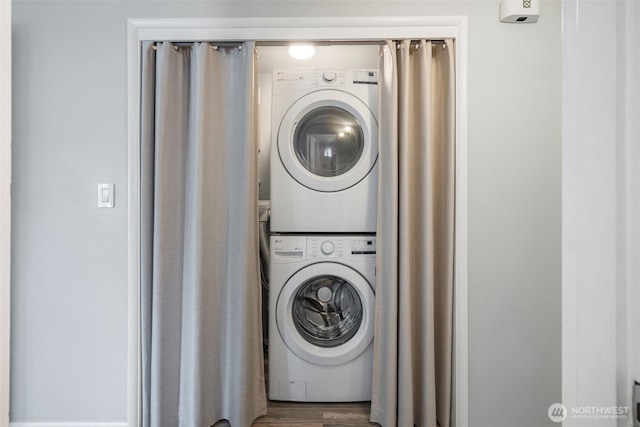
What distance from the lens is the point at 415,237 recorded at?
1.62 m

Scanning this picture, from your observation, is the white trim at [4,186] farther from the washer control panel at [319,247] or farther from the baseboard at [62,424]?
the baseboard at [62,424]

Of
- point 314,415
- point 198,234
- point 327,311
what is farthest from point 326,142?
point 314,415

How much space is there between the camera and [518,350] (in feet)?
5.15

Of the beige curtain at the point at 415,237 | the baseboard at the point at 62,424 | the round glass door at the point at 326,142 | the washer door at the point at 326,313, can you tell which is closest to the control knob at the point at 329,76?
the round glass door at the point at 326,142

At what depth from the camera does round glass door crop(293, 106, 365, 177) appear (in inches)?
71.2

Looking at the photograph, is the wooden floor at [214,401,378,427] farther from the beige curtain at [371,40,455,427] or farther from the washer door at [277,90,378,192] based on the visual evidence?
the washer door at [277,90,378,192]

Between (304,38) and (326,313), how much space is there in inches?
58.1

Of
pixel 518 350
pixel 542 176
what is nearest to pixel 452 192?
pixel 542 176

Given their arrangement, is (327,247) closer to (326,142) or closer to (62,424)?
(326,142)

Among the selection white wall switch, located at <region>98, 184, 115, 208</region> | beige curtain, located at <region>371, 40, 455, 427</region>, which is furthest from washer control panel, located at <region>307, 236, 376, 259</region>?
white wall switch, located at <region>98, 184, 115, 208</region>

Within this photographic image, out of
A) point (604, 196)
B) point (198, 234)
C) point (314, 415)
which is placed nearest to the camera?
point (604, 196)

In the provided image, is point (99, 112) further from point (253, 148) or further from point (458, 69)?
point (458, 69)

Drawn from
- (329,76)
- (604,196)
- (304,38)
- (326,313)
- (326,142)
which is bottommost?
(326,313)

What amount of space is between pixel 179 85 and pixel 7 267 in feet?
4.33
